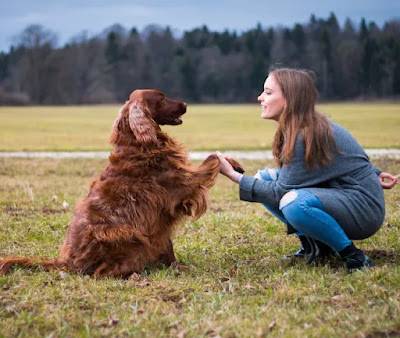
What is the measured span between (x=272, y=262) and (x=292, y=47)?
86846mm

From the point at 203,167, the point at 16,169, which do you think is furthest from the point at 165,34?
the point at 203,167

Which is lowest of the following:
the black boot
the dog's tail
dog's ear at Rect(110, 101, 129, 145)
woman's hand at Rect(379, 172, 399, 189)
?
the dog's tail

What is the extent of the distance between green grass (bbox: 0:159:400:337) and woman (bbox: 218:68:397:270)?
333 millimetres

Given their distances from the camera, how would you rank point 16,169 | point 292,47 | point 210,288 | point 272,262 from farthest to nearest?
point 292,47 → point 16,169 → point 272,262 → point 210,288

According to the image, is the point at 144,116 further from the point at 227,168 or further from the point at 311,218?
the point at 311,218

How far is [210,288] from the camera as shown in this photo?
427 centimetres

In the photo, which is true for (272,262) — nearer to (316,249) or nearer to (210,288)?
(316,249)

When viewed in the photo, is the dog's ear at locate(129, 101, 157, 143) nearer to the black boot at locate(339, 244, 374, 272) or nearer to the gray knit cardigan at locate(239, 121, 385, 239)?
the gray knit cardigan at locate(239, 121, 385, 239)

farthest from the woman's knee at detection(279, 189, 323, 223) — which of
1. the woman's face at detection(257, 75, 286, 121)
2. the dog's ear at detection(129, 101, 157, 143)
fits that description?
the dog's ear at detection(129, 101, 157, 143)

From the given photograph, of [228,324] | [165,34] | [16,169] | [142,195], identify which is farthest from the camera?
[165,34]

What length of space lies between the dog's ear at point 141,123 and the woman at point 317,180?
898 mm

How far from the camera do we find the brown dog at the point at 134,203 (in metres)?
4.55

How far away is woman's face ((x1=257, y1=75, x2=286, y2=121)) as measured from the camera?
4.64m

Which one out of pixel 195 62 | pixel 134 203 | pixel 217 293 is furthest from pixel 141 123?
pixel 195 62
